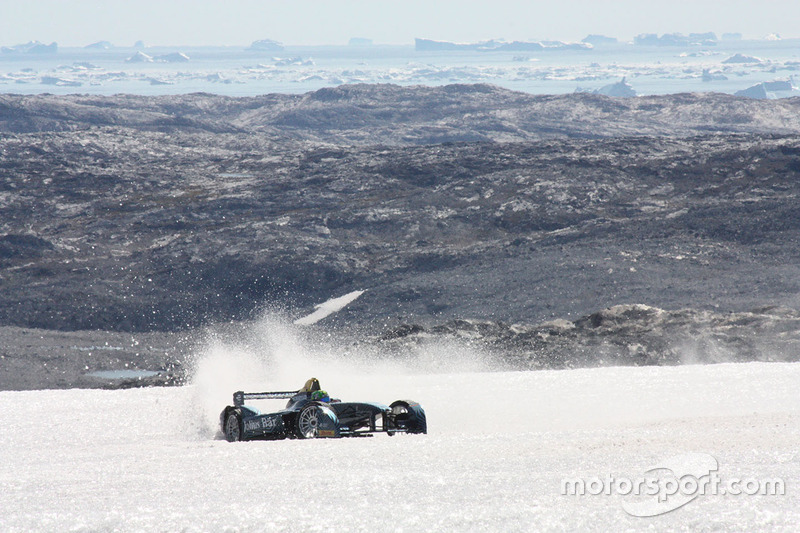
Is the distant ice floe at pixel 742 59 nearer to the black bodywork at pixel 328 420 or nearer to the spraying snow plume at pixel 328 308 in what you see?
the spraying snow plume at pixel 328 308

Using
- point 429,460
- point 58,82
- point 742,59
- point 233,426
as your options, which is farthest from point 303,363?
point 742,59

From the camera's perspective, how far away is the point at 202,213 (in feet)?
153

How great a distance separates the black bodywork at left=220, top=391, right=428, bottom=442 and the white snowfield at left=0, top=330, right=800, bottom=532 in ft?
2.72

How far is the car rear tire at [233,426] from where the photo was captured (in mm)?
11883

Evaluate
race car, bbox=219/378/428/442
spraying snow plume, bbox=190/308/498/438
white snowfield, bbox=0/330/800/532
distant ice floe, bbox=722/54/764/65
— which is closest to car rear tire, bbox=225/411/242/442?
race car, bbox=219/378/428/442

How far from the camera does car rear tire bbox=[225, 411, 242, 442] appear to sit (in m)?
11.9

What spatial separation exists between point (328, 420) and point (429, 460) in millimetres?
2817

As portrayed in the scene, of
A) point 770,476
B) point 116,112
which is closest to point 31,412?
point 770,476

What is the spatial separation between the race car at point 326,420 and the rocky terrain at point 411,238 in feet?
35.1

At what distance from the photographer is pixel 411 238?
4216 cm

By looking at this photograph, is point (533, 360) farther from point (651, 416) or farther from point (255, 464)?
point (255, 464)

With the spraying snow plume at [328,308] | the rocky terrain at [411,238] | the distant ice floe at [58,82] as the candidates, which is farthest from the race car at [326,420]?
the distant ice floe at [58,82]

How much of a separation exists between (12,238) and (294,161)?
72.7 ft

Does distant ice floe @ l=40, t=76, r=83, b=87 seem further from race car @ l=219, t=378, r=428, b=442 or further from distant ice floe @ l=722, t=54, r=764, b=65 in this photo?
race car @ l=219, t=378, r=428, b=442
